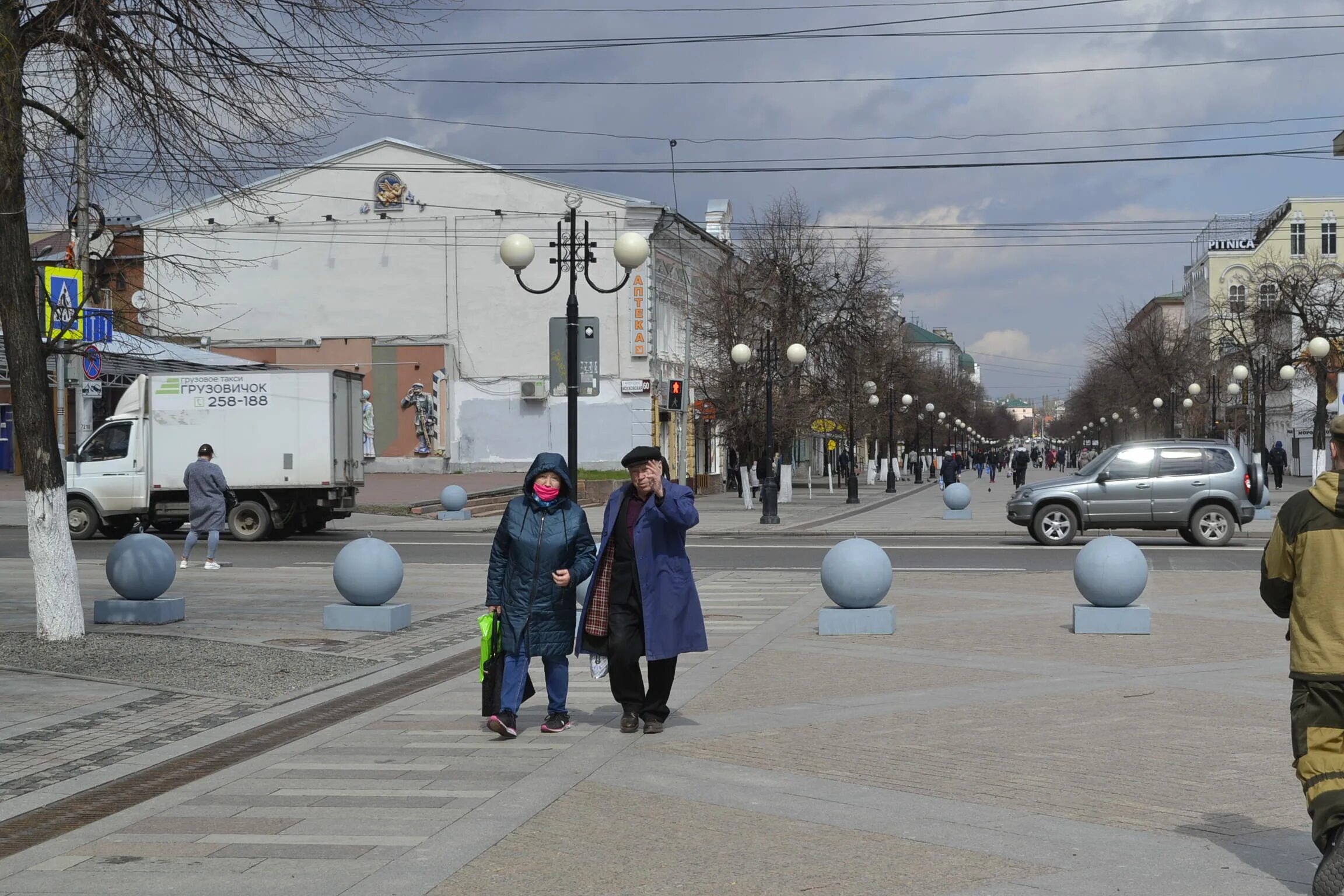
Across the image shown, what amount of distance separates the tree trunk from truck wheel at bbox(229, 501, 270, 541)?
1619 centimetres

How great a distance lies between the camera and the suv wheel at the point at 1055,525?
26453 millimetres

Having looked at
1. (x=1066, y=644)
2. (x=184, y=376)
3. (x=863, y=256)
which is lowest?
(x=1066, y=644)

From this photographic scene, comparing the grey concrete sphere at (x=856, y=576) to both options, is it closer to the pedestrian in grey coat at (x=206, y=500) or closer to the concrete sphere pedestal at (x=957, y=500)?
the pedestrian in grey coat at (x=206, y=500)

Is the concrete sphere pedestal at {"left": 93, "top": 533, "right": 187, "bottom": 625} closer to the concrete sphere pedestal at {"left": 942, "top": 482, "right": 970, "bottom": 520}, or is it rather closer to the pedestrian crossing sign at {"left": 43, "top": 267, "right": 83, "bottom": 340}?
the pedestrian crossing sign at {"left": 43, "top": 267, "right": 83, "bottom": 340}

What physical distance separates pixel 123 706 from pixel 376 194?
151ft

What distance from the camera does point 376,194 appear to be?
5397 centimetres

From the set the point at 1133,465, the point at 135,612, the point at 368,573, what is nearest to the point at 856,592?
the point at 368,573

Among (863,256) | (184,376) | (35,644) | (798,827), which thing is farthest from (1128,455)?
(863,256)

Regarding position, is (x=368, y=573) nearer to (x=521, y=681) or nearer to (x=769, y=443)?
(x=521, y=681)

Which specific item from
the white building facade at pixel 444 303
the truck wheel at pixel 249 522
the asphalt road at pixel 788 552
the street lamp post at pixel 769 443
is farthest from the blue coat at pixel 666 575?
the white building facade at pixel 444 303

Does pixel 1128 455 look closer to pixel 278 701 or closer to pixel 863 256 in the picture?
pixel 278 701

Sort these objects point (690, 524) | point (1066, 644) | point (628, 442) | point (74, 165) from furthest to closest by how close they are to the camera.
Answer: point (628, 442), point (1066, 644), point (74, 165), point (690, 524)

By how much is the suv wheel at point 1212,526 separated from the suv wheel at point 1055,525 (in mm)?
2032

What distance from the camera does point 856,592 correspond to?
1355cm
